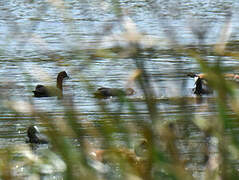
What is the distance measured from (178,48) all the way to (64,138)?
0.54 meters

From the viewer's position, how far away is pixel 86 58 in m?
2.71

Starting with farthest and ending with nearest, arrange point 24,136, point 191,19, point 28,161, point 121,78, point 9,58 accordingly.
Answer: point 9,58
point 121,78
point 24,136
point 28,161
point 191,19

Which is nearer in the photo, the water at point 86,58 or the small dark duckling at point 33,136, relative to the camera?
the water at point 86,58

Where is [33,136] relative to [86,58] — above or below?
below

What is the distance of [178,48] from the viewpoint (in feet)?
8.92

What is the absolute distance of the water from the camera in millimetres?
2773

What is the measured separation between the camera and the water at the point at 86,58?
2.77 metres

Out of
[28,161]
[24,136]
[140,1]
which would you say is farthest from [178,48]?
[140,1]

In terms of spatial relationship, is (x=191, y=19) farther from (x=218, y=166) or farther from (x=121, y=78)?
(x=121, y=78)

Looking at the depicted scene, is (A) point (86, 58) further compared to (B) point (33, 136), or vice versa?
(B) point (33, 136)

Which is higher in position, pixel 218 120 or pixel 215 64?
pixel 215 64

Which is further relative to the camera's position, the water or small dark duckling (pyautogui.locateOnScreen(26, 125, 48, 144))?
small dark duckling (pyautogui.locateOnScreen(26, 125, 48, 144))

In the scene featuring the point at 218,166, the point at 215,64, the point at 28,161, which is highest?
the point at 215,64

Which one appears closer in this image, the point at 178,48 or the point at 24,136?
the point at 178,48
